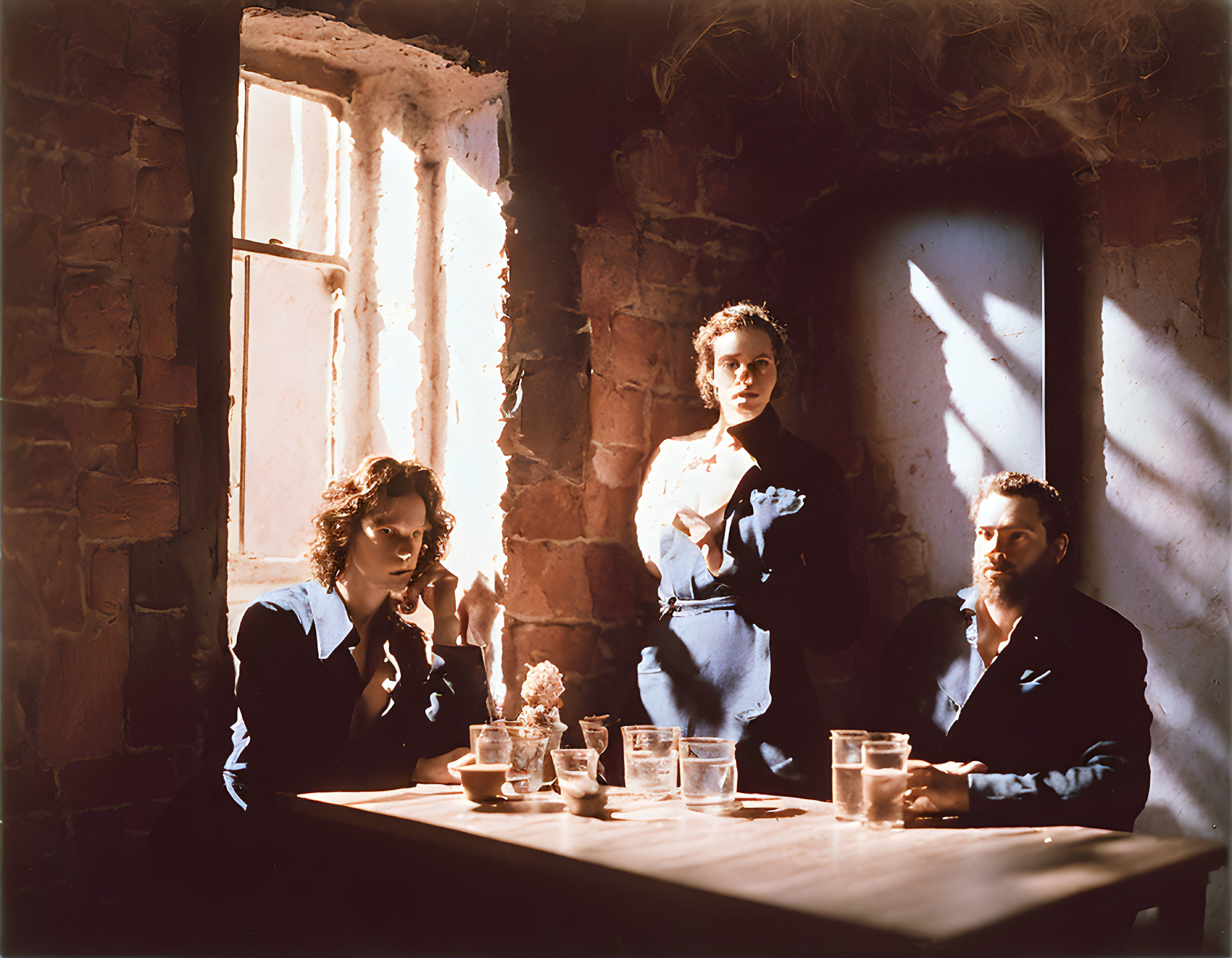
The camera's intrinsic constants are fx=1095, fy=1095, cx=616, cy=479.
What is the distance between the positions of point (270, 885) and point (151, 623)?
0.66 meters

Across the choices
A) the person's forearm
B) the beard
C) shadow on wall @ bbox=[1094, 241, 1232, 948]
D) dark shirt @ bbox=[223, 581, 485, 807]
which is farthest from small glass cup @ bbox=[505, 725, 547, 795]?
shadow on wall @ bbox=[1094, 241, 1232, 948]

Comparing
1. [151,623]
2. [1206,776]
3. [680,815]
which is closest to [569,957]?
[680,815]

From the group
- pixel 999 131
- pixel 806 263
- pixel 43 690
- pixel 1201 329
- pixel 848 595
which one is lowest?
pixel 43 690

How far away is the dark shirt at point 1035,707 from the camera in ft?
6.88

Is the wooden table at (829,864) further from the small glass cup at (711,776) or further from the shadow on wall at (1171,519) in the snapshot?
the shadow on wall at (1171,519)

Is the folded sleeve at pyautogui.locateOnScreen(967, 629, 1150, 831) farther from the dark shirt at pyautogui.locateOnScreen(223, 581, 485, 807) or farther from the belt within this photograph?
the dark shirt at pyautogui.locateOnScreen(223, 581, 485, 807)

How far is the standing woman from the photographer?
2.90m

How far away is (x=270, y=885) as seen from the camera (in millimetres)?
2439

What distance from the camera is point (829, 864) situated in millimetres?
1632

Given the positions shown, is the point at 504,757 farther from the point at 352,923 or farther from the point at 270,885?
the point at 270,885

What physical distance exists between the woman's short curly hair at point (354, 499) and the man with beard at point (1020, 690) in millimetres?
1274

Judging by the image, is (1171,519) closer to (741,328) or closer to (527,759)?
(741,328)

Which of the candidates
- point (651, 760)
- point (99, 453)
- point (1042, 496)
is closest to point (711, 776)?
point (651, 760)

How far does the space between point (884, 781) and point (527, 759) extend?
0.81 m
